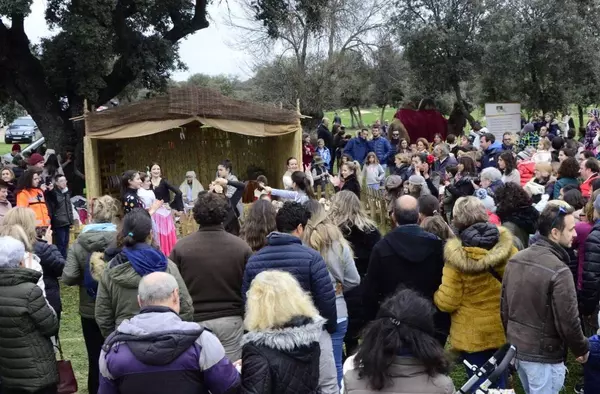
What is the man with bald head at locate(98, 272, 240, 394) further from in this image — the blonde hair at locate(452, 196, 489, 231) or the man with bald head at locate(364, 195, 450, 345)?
the blonde hair at locate(452, 196, 489, 231)

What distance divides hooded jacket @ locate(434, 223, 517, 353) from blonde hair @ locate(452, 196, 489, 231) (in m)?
0.08

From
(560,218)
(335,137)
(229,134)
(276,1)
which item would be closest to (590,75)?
(335,137)

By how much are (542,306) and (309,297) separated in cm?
146

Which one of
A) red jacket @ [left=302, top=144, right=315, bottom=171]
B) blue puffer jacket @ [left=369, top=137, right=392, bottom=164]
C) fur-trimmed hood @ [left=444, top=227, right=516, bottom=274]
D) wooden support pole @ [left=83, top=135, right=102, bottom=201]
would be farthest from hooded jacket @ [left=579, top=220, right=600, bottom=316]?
red jacket @ [left=302, top=144, right=315, bottom=171]

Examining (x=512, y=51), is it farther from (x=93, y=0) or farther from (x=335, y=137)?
(x=93, y=0)

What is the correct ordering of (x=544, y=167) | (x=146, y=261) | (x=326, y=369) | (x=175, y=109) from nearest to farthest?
(x=326, y=369)
(x=146, y=261)
(x=544, y=167)
(x=175, y=109)

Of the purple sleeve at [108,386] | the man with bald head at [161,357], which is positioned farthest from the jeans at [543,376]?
the purple sleeve at [108,386]

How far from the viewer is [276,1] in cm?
1945

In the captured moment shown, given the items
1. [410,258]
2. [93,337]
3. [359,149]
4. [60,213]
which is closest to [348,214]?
[410,258]

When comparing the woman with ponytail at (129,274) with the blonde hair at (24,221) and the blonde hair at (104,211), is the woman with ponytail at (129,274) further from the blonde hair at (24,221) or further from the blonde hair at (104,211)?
the blonde hair at (104,211)

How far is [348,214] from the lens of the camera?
5879 mm

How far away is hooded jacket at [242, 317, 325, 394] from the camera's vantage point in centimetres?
336

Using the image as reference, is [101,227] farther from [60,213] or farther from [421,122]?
[421,122]

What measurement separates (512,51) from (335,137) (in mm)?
5893
